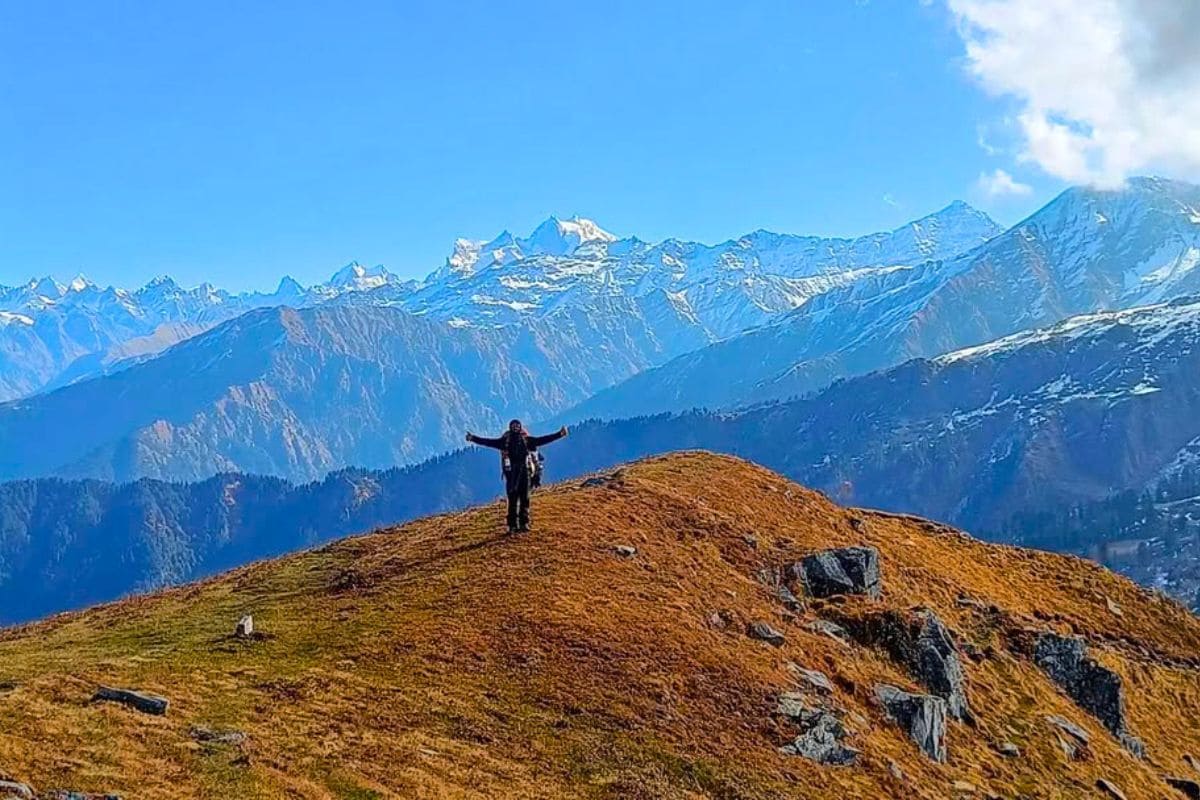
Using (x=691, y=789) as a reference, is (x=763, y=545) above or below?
above

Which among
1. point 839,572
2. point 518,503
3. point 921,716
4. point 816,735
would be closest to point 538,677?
point 816,735

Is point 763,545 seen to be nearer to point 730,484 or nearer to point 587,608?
point 730,484

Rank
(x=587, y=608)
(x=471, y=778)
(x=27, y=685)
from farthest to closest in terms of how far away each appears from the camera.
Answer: (x=587, y=608) → (x=27, y=685) → (x=471, y=778)

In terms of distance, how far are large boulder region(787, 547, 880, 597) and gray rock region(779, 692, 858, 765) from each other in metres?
12.8

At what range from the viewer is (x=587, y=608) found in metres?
35.8

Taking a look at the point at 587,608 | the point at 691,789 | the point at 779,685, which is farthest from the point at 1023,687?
the point at 691,789

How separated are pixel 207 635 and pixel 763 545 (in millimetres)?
24771

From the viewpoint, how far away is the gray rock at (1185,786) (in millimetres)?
41062

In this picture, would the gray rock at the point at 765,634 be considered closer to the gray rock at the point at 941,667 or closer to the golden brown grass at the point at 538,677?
the golden brown grass at the point at 538,677

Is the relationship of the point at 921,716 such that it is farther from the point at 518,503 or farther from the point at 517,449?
the point at 518,503

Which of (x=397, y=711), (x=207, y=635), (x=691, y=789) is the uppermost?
(x=207, y=635)

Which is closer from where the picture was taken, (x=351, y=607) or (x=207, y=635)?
(x=207, y=635)

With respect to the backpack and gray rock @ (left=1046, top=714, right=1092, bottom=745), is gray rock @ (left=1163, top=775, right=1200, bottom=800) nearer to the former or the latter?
gray rock @ (left=1046, top=714, right=1092, bottom=745)

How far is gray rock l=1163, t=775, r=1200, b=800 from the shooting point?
4106cm
